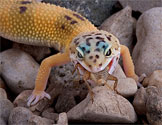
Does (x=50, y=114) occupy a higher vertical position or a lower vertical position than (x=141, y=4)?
lower

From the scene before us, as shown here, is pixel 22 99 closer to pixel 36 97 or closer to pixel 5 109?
Answer: pixel 36 97

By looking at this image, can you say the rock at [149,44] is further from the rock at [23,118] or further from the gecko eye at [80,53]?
the rock at [23,118]

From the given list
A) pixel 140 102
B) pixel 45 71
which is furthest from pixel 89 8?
pixel 140 102

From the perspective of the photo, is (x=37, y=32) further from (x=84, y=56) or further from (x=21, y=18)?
(x=84, y=56)

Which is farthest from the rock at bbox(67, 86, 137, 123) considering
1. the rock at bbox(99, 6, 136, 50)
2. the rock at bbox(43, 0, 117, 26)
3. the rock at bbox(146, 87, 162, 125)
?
the rock at bbox(43, 0, 117, 26)

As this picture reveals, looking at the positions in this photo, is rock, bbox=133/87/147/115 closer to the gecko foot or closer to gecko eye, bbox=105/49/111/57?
gecko eye, bbox=105/49/111/57
